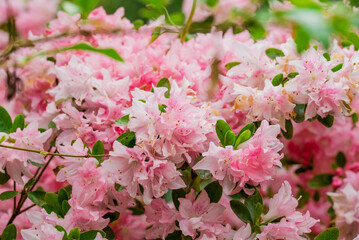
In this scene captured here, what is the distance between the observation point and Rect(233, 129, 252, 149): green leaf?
73 centimetres

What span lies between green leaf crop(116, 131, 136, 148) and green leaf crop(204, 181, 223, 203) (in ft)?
0.51

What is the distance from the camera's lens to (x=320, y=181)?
122 centimetres

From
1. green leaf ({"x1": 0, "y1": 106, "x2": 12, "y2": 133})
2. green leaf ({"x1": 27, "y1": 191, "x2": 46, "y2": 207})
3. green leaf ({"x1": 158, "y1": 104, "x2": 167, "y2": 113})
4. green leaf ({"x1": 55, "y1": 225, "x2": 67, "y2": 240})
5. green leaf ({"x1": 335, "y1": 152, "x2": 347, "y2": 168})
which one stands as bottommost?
green leaf ({"x1": 335, "y1": 152, "x2": 347, "y2": 168})

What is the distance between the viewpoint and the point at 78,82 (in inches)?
35.1

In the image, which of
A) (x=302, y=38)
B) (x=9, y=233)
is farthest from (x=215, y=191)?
(x=302, y=38)

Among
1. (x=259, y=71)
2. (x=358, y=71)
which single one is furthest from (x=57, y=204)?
(x=358, y=71)

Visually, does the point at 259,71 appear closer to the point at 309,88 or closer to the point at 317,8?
the point at 309,88

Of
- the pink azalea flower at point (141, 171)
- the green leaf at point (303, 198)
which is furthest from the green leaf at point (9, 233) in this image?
the green leaf at point (303, 198)

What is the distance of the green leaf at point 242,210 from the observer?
783 mm

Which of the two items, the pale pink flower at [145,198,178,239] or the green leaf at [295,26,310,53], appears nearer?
the green leaf at [295,26,310,53]

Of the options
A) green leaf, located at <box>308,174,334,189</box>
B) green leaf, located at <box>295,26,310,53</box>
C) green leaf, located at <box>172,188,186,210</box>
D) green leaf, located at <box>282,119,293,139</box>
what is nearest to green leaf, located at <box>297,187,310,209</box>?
green leaf, located at <box>308,174,334,189</box>

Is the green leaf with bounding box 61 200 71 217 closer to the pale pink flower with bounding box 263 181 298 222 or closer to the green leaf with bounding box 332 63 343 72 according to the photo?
the pale pink flower with bounding box 263 181 298 222

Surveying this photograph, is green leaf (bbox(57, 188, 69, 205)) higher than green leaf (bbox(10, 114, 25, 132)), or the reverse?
green leaf (bbox(10, 114, 25, 132))

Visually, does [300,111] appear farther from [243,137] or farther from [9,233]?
[9,233]
